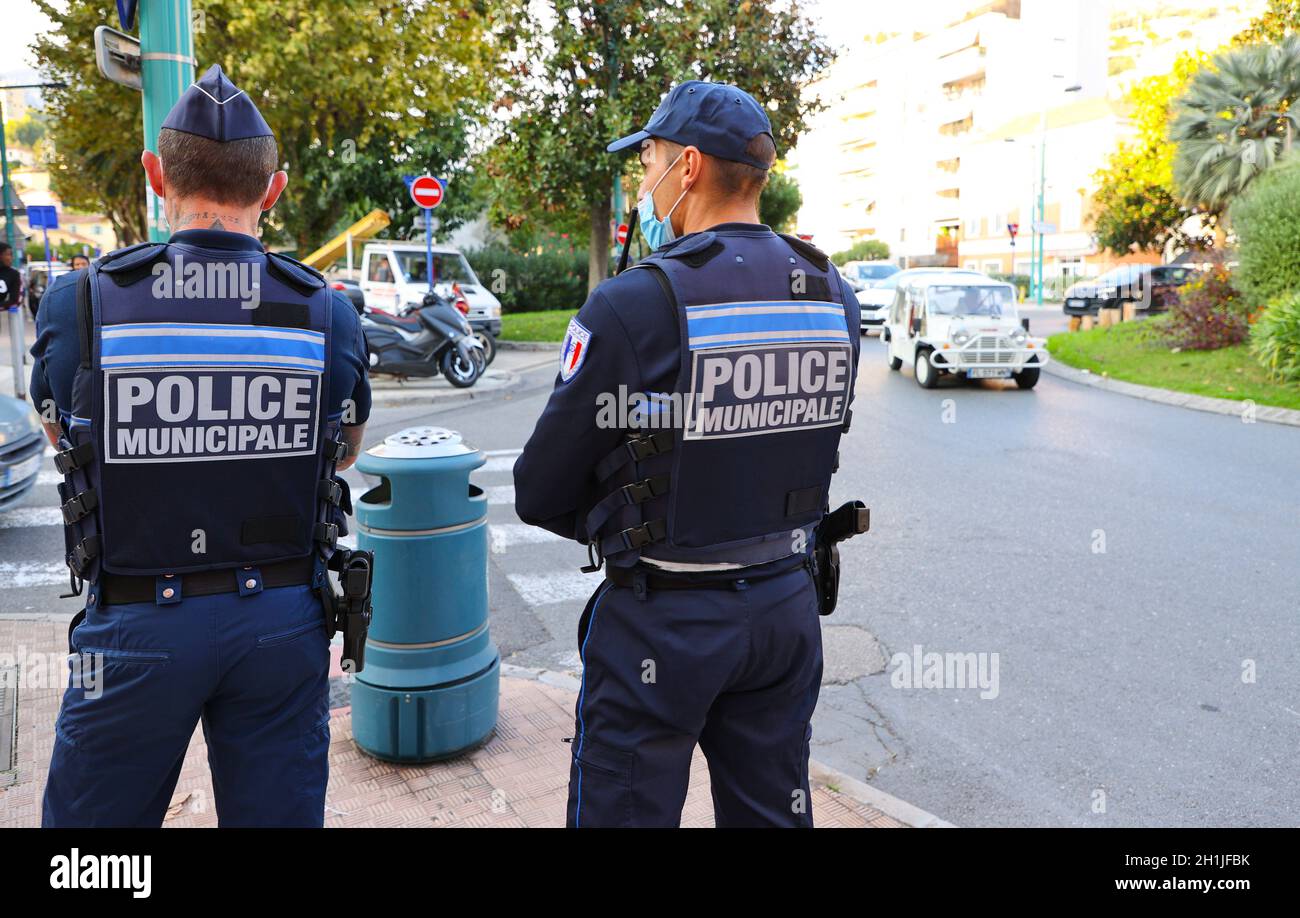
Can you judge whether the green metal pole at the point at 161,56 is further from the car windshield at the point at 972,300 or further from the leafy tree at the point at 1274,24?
the leafy tree at the point at 1274,24

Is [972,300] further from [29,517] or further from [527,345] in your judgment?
[29,517]

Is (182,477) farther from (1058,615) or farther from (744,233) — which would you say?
(1058,615)

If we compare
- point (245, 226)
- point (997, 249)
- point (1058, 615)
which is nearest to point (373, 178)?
point (1058, 615)

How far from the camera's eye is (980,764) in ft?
12.9

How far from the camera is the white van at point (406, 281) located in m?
19.7

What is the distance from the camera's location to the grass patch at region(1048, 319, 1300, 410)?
13648mm

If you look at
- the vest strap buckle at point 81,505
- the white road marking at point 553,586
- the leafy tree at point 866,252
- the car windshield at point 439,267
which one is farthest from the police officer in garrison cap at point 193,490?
the leafy tree at point 866,252

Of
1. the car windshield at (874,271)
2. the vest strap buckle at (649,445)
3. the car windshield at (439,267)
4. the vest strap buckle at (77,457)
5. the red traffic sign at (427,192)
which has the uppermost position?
the car windshield at (874,271)

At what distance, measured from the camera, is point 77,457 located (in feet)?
6.89

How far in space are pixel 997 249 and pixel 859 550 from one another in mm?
57001

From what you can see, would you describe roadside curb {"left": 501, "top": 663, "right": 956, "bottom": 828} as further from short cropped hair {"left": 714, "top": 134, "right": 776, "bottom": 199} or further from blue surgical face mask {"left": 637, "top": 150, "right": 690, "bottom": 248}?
short cropped hair {"left": 714, "top": 134, "right": 776, "bottom": 199}

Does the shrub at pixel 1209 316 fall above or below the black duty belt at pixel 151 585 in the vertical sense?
above

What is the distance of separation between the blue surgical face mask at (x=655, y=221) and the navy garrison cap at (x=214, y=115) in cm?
83

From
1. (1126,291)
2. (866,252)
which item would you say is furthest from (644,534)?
(866,252)
